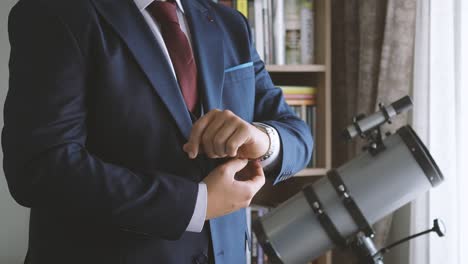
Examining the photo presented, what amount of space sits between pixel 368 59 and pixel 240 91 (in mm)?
1107

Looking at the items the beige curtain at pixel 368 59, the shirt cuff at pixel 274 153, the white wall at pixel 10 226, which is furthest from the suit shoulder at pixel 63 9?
the white wall at pixel 10 226

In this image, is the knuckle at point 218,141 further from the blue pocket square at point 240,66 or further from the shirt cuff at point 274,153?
the blue pocket square at point 240,66

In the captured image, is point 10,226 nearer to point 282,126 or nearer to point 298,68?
point 298,68

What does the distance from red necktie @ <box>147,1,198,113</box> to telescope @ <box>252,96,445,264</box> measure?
0.90 feet

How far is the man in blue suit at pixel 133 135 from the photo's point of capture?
0.79 meters

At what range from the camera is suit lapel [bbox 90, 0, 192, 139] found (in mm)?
892

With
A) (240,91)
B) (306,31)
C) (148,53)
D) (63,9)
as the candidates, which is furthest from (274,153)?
(306,31)

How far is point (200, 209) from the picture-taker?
2.75 ft

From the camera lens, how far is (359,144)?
2041 millimetres

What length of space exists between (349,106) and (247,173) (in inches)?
53.2

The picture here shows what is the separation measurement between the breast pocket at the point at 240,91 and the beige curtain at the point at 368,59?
82 cm

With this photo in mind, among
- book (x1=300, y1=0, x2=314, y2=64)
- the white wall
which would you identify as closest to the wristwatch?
book (x1=300, y1=0, x2=314, y2=64)

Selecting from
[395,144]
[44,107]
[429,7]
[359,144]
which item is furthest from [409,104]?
[359,144]

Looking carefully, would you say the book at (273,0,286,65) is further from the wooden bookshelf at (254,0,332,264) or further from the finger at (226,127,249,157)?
the finger at (226,127,249,157)
